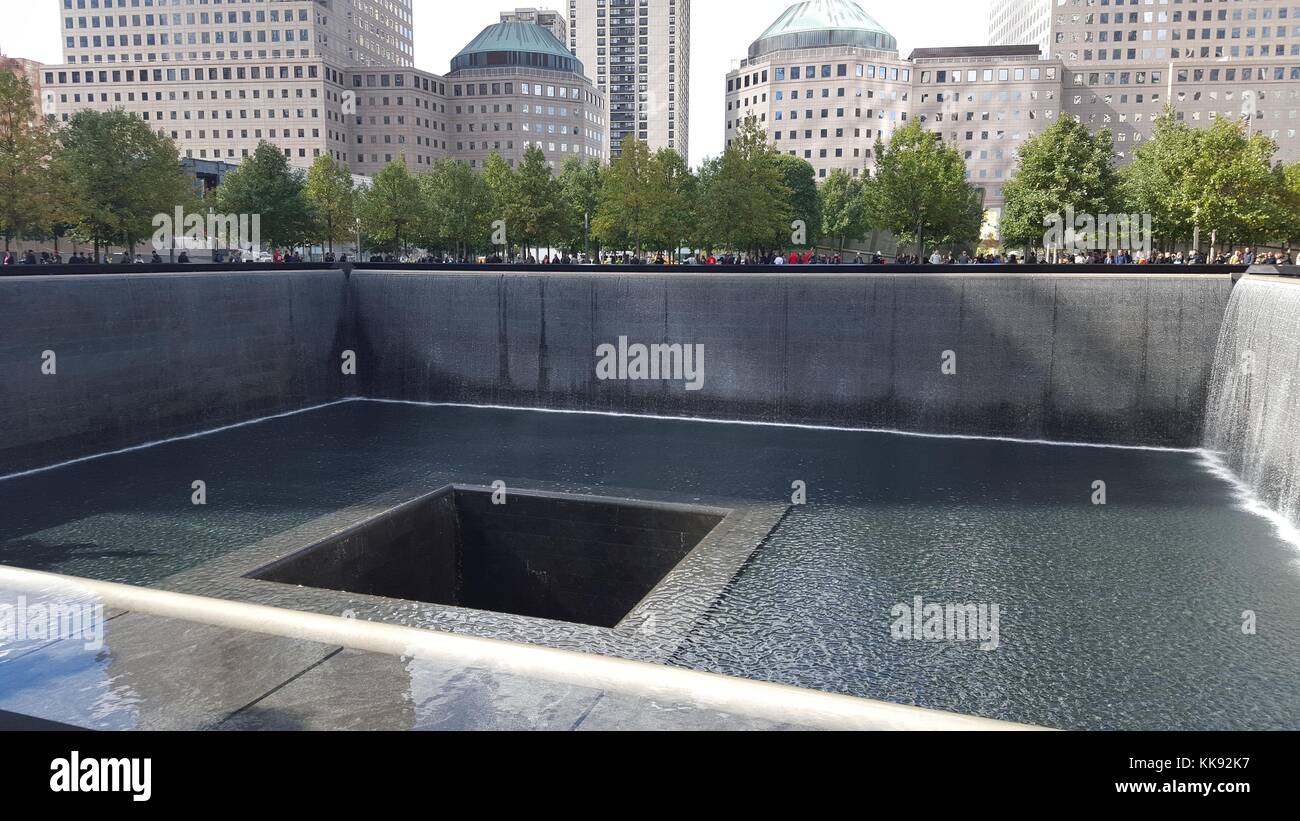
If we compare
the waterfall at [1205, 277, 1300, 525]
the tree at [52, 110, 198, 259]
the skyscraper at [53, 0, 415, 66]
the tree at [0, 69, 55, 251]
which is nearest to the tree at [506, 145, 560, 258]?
the tree at [52, 110, 198, 259]

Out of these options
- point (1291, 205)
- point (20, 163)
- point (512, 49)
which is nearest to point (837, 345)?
point (20, 163)

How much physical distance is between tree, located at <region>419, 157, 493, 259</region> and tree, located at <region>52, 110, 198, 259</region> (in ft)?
57.4

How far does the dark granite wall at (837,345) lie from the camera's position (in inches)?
916

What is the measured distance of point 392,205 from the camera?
193ft

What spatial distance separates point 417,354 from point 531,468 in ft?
38.9

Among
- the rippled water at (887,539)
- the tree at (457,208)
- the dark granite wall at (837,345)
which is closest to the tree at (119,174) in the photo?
the tree at (457,208)

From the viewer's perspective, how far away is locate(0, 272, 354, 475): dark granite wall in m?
20.8

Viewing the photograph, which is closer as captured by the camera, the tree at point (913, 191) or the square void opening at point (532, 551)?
the square void opening at point (532, 551)

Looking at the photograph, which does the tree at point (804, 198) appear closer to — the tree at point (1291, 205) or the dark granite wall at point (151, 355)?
the tree at point (1291, 205)

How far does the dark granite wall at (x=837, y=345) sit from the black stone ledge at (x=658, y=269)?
2.08ft

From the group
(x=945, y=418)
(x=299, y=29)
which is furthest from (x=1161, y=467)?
(x=299, y=29)
